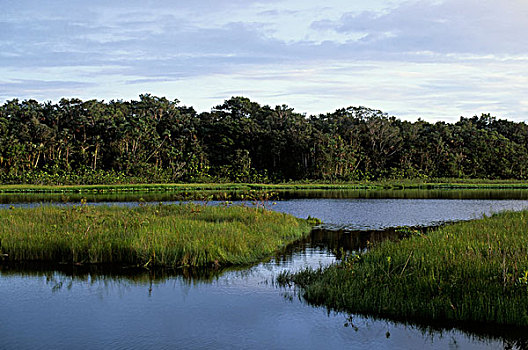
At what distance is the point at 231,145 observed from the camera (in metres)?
78.1

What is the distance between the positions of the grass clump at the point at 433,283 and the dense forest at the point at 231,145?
53.2m

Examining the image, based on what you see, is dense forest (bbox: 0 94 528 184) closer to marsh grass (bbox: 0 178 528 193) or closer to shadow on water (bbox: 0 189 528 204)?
marsh grass (bbox: 0 178 528 193)

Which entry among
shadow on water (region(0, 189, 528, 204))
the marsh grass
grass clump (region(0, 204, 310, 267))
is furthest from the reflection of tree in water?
the marsh grass

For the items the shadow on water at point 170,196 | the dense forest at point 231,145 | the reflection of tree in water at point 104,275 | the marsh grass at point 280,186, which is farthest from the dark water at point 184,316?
the dense forest at point 231,145

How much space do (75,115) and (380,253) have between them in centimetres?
6232

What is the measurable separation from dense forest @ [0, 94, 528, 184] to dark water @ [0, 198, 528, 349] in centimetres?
4873

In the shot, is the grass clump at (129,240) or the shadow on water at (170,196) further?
the shadow on water at (170,196)

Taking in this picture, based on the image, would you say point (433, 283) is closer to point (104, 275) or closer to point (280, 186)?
point (104, 275)

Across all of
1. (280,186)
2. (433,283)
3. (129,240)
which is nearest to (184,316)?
(433,283)

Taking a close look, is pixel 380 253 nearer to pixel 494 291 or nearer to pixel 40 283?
pixel 494 291

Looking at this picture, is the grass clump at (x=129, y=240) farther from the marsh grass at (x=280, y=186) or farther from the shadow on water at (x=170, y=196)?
the marsh grass at (x=280, y=186)

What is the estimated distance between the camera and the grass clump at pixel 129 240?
722 inches

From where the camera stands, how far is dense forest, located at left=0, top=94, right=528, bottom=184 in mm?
65875

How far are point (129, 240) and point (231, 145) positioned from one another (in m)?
59.5
